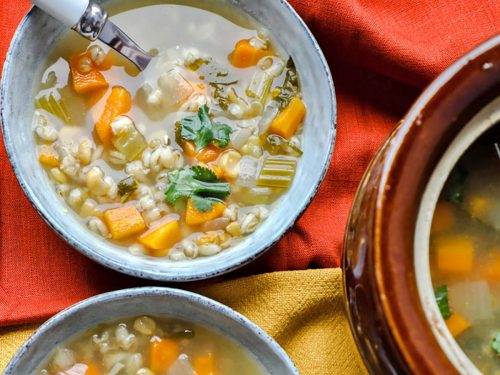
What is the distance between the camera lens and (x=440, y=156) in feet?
5.10

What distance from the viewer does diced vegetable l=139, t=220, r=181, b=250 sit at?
7.48 ft

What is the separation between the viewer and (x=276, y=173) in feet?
7.83

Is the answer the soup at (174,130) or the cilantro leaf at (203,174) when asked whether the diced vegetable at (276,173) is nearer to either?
the soup at (174,130)

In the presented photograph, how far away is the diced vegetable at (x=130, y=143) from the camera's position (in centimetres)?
230

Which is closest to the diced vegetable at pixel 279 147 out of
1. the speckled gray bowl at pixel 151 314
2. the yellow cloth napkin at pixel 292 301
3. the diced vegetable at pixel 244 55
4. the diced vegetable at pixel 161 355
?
the diced vegetable at pixel 244 55

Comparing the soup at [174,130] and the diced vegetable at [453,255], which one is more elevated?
the diced vegetable at [453,255]

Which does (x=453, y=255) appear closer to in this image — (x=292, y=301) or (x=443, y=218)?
(x=443, y=218)

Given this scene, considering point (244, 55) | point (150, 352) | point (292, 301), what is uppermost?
point (244, 55)

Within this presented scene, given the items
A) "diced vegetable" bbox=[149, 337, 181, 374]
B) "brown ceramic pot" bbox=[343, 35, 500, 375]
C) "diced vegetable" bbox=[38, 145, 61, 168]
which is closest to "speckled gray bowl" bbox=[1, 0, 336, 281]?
"diced vegetable" bbox=[38, 145, 61, 168]

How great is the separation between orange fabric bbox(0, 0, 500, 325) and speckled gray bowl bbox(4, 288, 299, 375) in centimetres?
10

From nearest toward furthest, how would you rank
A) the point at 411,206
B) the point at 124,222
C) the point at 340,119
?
the point at 411,206 → the point at 124,222 → the point at 340,119

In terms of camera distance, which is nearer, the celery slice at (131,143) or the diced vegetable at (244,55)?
the celery slice at (131,143)

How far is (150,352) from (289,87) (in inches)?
31.1

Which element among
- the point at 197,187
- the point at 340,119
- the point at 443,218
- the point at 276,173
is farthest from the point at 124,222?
the point at 443,218
